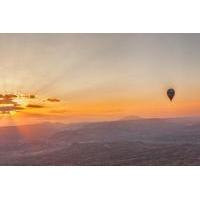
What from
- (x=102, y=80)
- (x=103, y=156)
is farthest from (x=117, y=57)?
(x=103, y=156)

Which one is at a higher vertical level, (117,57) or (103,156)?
(117,57)
